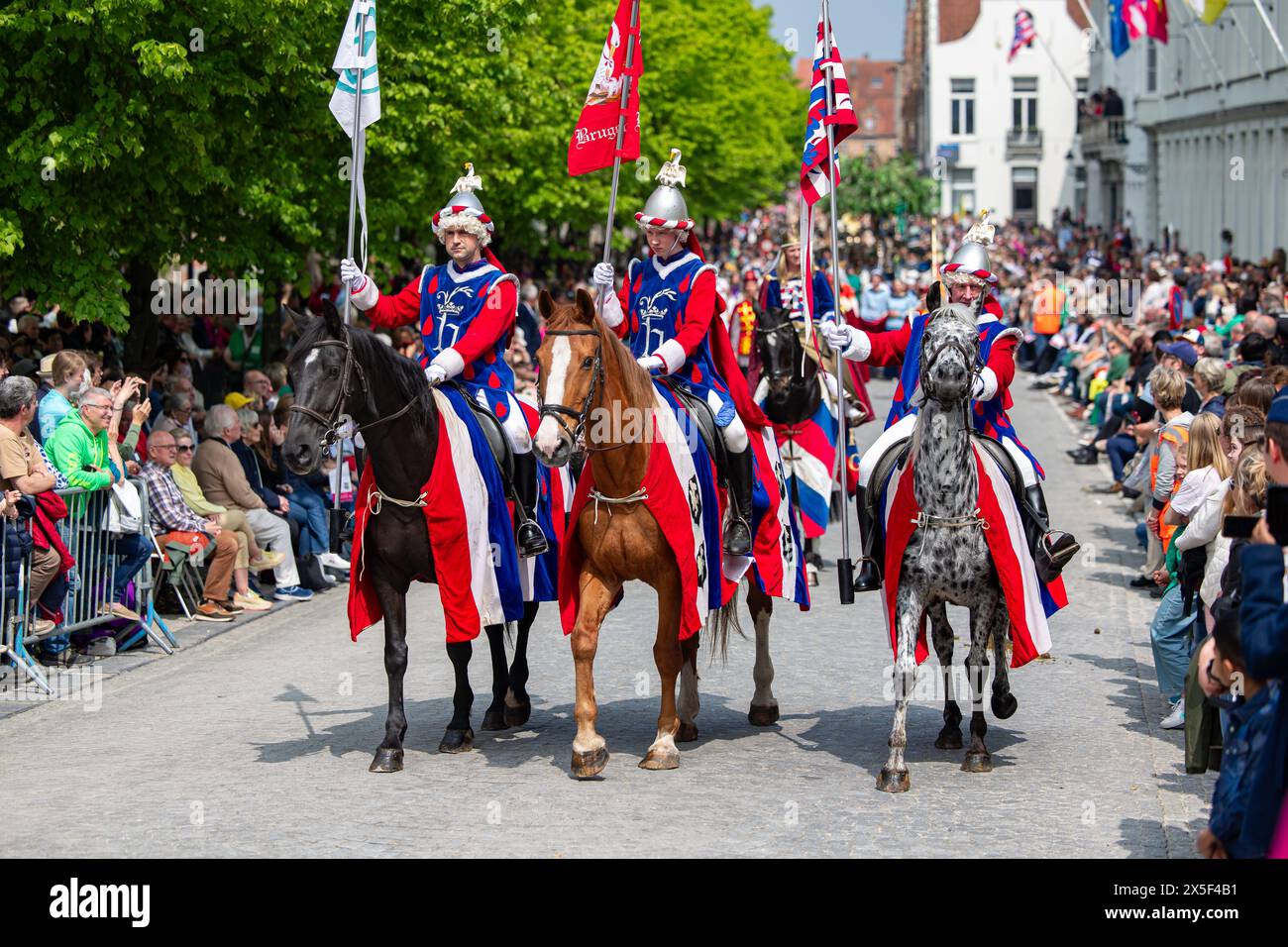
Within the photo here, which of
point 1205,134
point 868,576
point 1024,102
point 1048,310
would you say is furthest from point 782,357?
point 1024,102

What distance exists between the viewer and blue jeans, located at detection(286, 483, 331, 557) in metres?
16.3

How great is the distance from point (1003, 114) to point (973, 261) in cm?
10344

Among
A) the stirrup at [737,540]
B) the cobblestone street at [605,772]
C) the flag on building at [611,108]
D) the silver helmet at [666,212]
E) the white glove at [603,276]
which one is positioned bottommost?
the cobblestone street at [605,772]

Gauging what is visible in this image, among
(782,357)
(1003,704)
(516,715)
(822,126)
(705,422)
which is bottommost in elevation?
(516,715)

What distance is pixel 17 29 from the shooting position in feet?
50.9

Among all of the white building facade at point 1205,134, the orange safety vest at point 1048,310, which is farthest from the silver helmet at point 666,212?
the white building facade at point 1205,134

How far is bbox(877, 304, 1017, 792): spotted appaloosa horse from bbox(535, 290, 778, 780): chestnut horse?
3.60ft

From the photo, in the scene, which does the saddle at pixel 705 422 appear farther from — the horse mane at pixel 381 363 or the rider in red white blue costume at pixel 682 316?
the horse mane at pixel 381 363

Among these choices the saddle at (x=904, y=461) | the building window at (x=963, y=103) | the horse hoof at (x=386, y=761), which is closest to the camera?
the horse hoof at (x=386, y=761)

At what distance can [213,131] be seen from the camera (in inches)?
664

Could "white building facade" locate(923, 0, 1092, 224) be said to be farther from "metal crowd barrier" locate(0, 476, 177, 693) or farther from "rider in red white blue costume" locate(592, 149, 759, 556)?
"rider in red white blue costume" locate(592, 149, 759, 556)

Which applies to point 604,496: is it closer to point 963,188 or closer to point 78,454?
point 78,454

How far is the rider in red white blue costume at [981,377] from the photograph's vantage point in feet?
32.1
